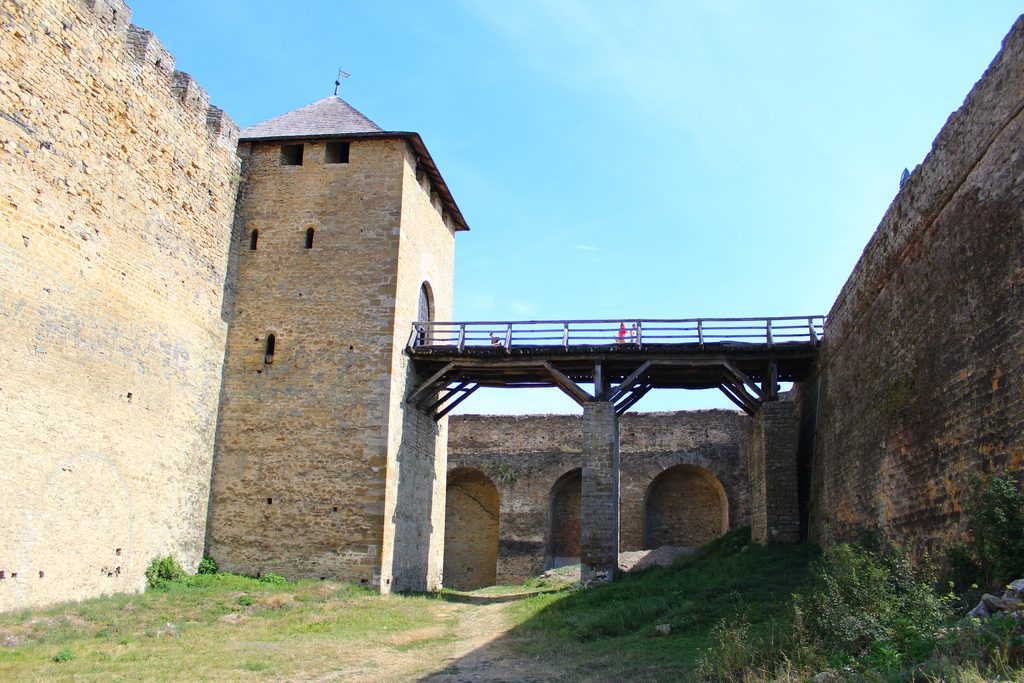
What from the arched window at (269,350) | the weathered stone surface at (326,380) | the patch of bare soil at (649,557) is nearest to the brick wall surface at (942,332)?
the patch of bare soil at (649,557)

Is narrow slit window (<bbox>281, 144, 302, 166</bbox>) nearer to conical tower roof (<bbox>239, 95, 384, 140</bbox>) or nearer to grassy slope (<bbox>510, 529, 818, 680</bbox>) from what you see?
conical tower roof (<bbox>239, 95, 384, 140</bbox>)

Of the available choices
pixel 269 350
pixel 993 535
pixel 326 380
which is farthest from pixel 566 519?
pixel 993 535

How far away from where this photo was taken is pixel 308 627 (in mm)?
10609

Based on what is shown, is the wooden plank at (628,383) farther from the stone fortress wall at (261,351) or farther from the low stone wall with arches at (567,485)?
the low stone wall with arches at (567,485)

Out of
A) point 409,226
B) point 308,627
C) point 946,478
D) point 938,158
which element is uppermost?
point 409,226

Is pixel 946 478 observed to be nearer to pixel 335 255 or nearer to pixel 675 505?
pixel 335 255

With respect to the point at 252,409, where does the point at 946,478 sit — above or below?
below

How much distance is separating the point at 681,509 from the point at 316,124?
13.2 m

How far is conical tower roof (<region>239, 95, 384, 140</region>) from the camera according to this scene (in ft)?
53.5

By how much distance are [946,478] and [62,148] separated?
36.8 feet

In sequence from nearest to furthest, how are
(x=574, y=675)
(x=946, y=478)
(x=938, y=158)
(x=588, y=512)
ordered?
(x=574, y=675)
(x=946, y=478)
(x=938, y=158)
(x=588, y=512)

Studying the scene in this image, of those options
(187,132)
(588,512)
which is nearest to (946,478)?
(588,512)

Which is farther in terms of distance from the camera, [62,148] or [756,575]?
[756,575]

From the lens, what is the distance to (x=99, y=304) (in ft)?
37.4
